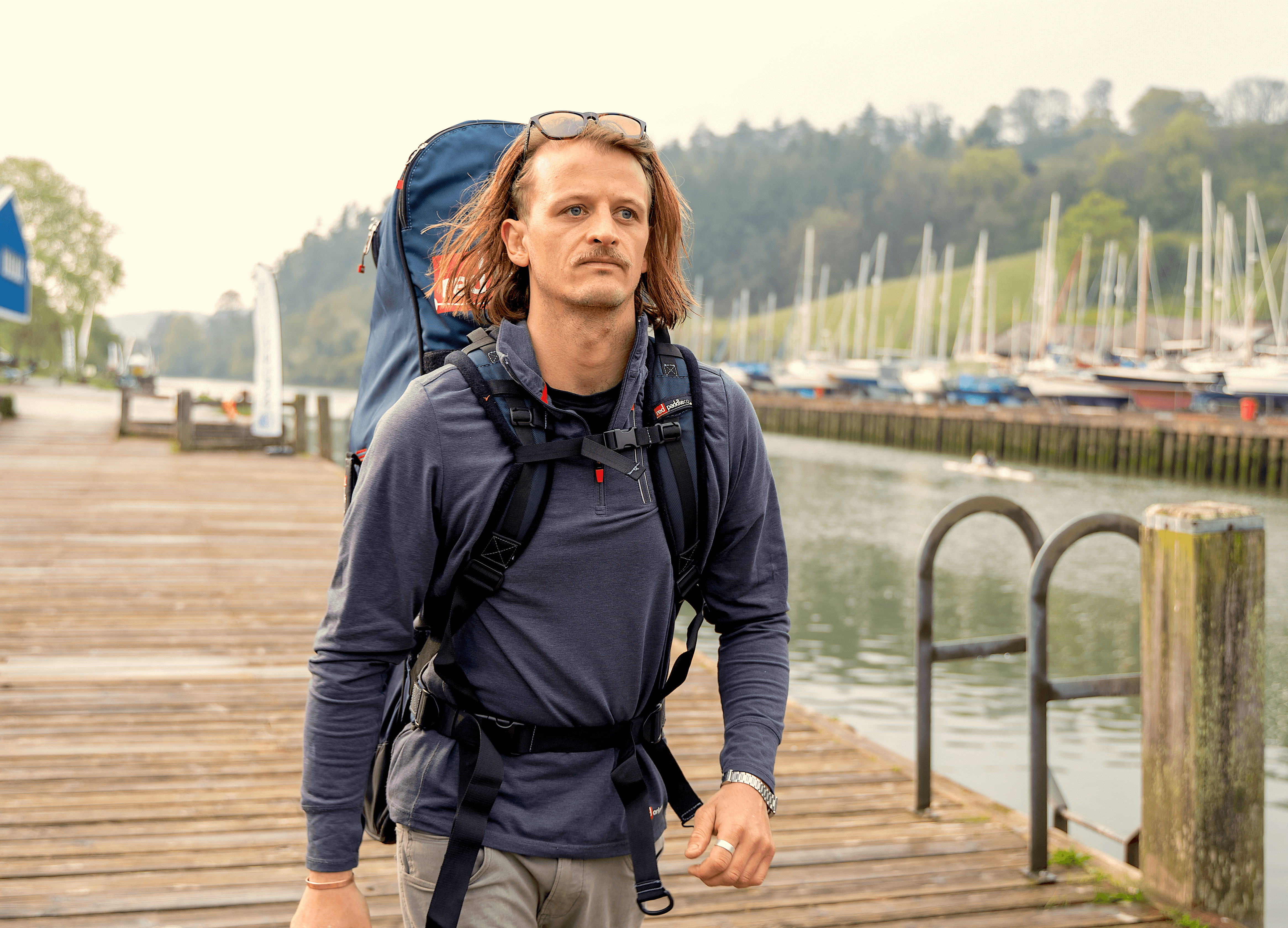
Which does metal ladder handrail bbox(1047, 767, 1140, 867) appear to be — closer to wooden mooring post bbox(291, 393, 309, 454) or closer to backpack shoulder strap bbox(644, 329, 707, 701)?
backpack shoulder strap bbox(644, 329, 707, 701)

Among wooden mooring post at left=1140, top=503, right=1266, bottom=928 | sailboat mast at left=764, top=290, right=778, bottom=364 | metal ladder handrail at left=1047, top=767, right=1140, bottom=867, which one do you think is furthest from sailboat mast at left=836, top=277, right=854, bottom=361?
wooden mooring post at left=1140, top=503, right=1266, bottom=928

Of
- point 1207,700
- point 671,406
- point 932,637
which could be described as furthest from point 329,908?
point 932,637

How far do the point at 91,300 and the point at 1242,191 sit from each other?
9965 cm

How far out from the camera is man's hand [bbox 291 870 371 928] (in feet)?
5.24

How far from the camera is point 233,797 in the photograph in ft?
13.2

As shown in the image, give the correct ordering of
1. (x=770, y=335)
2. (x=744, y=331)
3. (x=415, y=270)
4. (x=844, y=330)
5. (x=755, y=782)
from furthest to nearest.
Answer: (x=770, y=335) → (x=744, y=331) → (x=844, y=330) → (x=415, y=270) → (x=755, y=782)

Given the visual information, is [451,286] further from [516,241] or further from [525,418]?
[525,418]

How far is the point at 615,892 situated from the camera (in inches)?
68.7

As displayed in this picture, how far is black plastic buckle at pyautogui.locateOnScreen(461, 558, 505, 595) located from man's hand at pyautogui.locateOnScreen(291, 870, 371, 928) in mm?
458

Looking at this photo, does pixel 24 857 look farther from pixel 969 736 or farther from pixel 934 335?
pixel 934 335

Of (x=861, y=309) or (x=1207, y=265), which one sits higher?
(x=1207, y=265)

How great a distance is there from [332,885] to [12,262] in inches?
926

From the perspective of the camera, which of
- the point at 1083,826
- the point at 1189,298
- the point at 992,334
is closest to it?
the point at 1083,826

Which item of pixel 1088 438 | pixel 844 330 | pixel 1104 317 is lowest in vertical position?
pixel 1088 438
